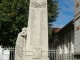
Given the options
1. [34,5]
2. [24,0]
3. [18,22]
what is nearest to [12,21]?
[18,22]

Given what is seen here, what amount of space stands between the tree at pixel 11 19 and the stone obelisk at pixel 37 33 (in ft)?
25.9

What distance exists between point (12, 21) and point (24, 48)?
28.6ft

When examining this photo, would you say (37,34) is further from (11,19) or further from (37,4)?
(11,19)

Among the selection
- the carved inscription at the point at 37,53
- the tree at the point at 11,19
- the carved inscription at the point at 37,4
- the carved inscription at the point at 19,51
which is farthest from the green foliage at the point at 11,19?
the carved inscription at the point at 37,53

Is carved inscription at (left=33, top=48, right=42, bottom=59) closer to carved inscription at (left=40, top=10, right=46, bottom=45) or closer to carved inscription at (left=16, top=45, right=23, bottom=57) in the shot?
carved inscription at (left=40, top=10, right=46, bottom=45)

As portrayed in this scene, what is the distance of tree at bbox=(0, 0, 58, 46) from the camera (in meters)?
17.7

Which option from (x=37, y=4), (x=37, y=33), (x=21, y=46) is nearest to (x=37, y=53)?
(x=21, y=46)

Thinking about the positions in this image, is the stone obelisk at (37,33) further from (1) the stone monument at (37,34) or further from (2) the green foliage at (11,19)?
(2) the green foliage at (11,19)

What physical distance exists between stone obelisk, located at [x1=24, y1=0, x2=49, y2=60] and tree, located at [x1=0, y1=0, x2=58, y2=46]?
7899 millimetres

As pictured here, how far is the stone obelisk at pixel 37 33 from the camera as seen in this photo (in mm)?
9430

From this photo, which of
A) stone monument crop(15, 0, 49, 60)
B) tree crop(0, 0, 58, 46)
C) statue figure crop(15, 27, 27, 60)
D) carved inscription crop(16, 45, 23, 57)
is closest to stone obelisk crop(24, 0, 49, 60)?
stone monument crop(15, 0, 49, 60)

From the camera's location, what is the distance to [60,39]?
88.9 ft

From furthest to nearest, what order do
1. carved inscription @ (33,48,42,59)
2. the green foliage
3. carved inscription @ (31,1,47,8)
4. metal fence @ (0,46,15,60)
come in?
the green foliage → metal fence @ (0,46,15,60) → carved inscription @ (31,1,47,8) → carved inscription @ (33,48,42,59)

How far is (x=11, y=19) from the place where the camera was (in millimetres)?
17953
